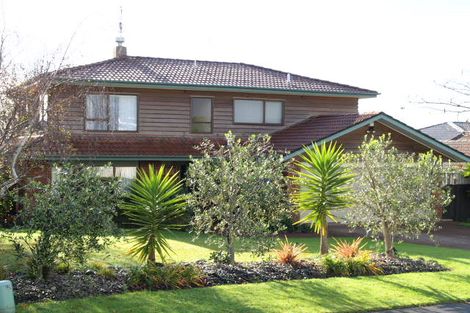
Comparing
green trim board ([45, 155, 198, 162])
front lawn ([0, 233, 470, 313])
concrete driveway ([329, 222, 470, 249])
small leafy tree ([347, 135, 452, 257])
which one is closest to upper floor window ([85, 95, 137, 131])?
green trim board ([45, 155, 198, 162])

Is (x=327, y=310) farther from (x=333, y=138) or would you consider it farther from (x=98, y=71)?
(x=98, y=71)

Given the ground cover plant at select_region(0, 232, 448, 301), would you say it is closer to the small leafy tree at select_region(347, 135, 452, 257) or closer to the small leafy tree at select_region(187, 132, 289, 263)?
the small leafy tree at select_region(187, 132, 289, 263)

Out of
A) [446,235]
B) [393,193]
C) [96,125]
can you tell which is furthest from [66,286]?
[446,235]

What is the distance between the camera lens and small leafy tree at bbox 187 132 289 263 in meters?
13.4

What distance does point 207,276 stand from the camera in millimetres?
12492

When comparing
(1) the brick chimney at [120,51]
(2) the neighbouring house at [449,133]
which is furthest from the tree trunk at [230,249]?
(2) the neighbouring house at [449,133]

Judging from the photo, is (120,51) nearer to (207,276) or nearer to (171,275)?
(207,276)

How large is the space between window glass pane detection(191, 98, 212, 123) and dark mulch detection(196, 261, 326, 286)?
13.7 m

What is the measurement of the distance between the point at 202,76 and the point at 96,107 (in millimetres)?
4876

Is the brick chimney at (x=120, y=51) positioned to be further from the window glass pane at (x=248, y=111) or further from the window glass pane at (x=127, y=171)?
the window glass pane at (x=127, y=171)

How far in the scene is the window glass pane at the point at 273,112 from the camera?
2822 cm

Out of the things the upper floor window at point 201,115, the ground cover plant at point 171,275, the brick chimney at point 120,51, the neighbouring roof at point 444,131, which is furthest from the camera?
the neighbouring roof at point 444,131

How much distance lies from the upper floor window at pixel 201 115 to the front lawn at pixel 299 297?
1268cm

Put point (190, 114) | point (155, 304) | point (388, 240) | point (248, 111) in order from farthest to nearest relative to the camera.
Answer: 1. point (248, 111)
2. point (190, 114)
3. point (388, 240)
4. point (155, 304)
